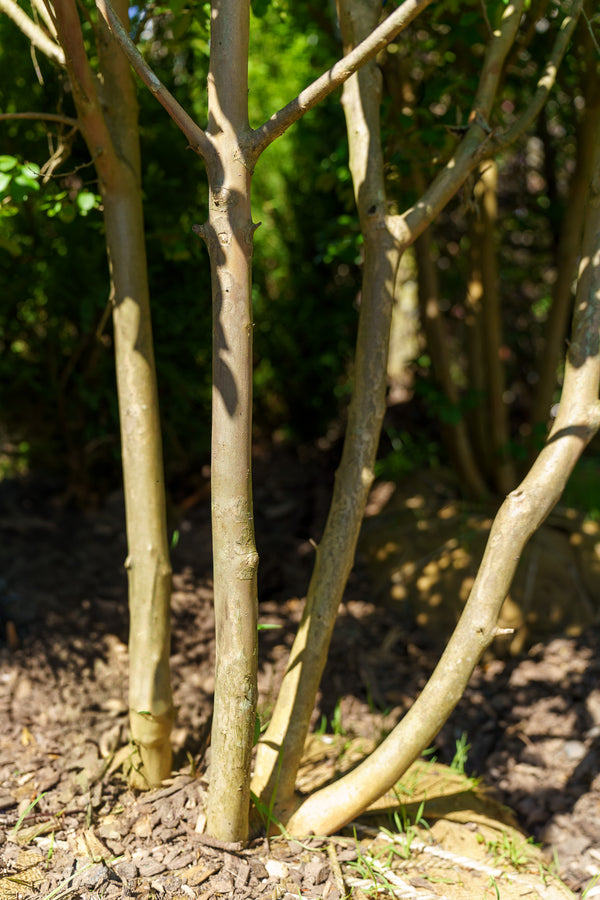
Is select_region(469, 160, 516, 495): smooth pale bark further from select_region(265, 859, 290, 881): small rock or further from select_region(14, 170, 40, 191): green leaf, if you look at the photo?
select_region(265, 859, 290, 881): small rock

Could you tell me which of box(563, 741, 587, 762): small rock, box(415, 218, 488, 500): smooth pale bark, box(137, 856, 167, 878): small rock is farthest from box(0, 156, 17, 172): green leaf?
box(563, 741, 587, 762): small rock

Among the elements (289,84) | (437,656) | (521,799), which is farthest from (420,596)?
(289,84)

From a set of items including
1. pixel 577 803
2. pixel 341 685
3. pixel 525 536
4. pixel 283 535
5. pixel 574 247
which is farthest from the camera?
pixel 283 535

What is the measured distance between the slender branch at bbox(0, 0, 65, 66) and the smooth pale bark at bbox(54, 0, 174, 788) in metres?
0.14

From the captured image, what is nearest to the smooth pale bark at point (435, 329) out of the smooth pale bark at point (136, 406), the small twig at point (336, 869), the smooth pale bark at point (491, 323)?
the smooth pale bark at point (491, 323)

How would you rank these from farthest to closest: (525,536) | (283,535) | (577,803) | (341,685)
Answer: (283,535), (341,685), (577,803), (525,536)

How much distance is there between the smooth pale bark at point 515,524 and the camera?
6.55 ft

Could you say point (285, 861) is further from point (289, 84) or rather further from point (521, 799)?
point (289, 84)

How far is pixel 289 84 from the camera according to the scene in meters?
4.37

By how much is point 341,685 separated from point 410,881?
1.23 m

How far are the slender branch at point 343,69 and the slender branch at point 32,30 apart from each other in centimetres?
71

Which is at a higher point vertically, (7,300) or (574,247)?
(574,247)

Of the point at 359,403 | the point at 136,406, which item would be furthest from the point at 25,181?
the point at 359,403

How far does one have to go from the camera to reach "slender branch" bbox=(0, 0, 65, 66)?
6.36 feet
